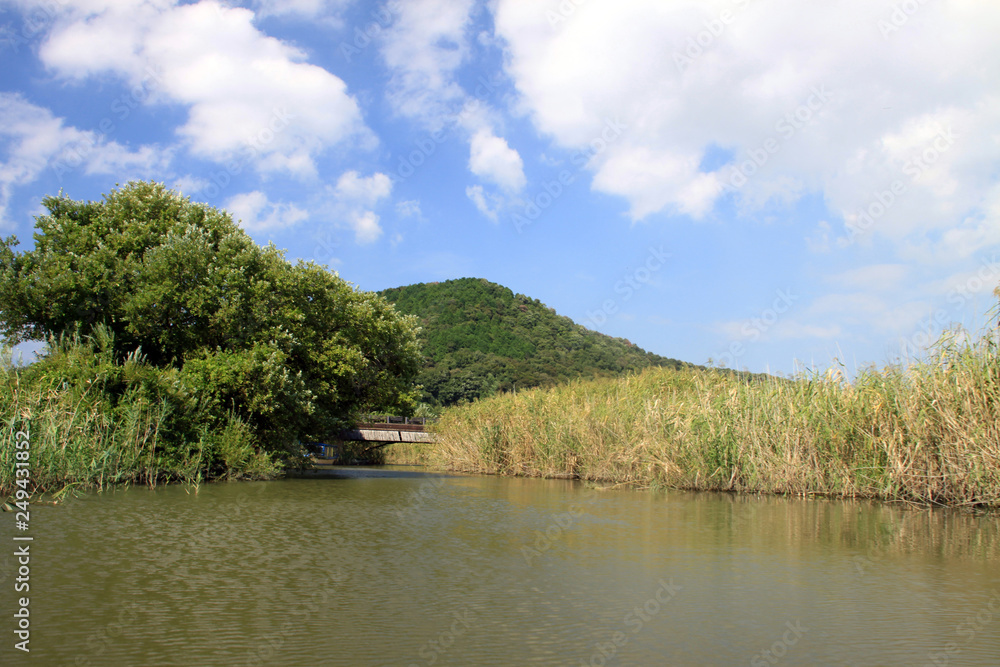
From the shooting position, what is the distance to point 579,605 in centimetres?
457

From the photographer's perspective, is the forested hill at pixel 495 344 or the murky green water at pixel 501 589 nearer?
the murky green water at pixel 501 589

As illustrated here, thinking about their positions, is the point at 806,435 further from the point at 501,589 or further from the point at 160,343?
the point at 160,343

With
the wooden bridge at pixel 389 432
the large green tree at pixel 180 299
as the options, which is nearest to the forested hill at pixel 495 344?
the wooden bridge at pixel 389 432

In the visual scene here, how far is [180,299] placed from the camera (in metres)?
16.9

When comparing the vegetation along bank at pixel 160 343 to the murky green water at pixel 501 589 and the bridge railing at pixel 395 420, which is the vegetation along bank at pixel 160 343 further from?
the bridge railing at pixel 395 420

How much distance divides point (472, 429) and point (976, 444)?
13.3 meters

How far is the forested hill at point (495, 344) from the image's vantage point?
61.2 m

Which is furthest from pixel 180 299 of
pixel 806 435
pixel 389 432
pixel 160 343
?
pixel 389 432

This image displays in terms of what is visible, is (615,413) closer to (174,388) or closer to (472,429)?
(472,429)

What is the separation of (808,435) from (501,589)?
866cm

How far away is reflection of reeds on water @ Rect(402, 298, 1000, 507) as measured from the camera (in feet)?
32.8

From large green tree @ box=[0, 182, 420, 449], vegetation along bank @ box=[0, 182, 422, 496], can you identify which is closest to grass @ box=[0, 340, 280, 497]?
vegetation along bank @ box=[0, 182, 422, 496]

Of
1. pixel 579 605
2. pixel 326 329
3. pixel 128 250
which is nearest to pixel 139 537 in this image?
pixel 579 605

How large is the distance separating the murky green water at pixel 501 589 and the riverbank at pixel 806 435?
5.35 ft
